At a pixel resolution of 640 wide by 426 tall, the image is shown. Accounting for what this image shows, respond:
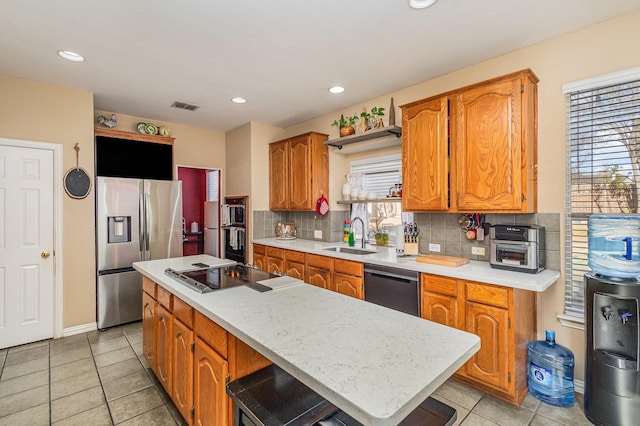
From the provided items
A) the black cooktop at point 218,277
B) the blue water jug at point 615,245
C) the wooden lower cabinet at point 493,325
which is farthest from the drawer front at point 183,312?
the blue water jug at point 615,245

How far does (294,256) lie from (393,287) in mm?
1443

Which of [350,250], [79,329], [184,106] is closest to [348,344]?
[350,250]

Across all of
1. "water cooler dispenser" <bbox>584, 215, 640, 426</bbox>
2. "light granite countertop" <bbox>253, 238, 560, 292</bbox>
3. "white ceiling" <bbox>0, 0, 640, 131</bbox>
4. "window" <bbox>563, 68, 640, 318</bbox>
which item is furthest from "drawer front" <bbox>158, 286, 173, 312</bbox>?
"window" <bbox>563, 68, 640, 318</bbox>

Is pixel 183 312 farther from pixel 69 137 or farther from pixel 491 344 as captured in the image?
pixel 69 137

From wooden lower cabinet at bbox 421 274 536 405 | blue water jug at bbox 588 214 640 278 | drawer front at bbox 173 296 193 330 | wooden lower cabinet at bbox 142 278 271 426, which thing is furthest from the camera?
wooden lower cabinet at bbox 421 274 536 405

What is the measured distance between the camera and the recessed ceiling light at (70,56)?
2633mm

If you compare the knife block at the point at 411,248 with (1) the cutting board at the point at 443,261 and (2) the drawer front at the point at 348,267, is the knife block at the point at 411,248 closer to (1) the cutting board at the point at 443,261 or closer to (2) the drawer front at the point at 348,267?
(1) the cutting board at the point at 443,261

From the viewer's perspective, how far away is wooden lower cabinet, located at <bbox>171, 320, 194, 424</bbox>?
1795 mm

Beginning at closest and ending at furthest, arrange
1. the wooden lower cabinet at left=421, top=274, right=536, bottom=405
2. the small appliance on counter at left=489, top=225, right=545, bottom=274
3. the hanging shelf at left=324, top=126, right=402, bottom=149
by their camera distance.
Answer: the wooden lower cabinet at left=421, top=274, right=536, bottom=405, the small appliance on counter at left=489, top=225, right=545, bottom=274, the hanging shelf at left=324, top=126, right=402, bottom=149

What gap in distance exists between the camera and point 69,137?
344 cm

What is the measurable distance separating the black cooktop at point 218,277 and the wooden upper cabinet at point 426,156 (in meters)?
1.59

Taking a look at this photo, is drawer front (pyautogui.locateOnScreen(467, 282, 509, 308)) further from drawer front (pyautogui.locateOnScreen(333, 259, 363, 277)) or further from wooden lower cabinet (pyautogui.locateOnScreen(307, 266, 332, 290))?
wooden lower cabinet (pyautogui.locateOnScreen(307, 266, 332, 290))

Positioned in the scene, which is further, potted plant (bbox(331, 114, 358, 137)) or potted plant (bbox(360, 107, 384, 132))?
potted plant (bbox(331, 114, 358, 137))

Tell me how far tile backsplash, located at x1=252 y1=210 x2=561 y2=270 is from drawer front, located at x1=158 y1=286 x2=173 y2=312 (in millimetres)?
2381
